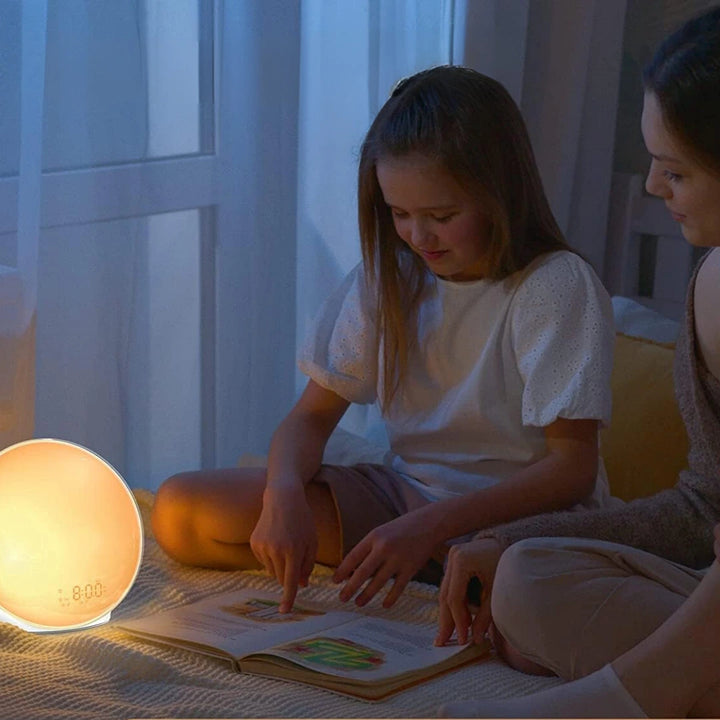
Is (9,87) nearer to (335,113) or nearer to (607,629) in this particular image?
(335,113)

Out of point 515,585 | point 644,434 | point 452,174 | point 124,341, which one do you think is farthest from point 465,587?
point 124,341

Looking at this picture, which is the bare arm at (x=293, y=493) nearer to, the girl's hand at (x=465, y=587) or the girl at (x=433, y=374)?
the girl at (x=433, y=374)

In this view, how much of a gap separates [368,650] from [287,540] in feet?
0.61

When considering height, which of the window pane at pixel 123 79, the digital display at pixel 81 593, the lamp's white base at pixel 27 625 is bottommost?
the lamp's white base at pixel 27 625

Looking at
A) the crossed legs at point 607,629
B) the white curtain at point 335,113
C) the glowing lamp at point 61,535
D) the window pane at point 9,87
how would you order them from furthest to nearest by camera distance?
the white curtain at point 335,113
the window pane at point 9,87
the glowing lamp at point 61,535
the crossed legs at point 607,629

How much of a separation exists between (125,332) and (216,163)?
0.30 metres

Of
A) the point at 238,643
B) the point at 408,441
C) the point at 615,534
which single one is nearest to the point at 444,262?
the point at 408,441

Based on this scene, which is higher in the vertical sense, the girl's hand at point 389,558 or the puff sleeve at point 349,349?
the puff sleeve at point 349,349

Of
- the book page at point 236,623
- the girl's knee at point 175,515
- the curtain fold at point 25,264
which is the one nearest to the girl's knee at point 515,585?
the book page at point 236,623

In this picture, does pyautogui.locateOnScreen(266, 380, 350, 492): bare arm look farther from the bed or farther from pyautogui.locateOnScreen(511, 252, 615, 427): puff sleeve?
pyautogui.locateOnScreen(511, 252, 615, 427): puff sleeve

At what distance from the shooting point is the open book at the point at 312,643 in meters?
1.28

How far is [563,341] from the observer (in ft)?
4.91

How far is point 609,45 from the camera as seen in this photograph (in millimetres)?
2285

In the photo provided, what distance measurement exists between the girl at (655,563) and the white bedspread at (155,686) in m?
0.08
